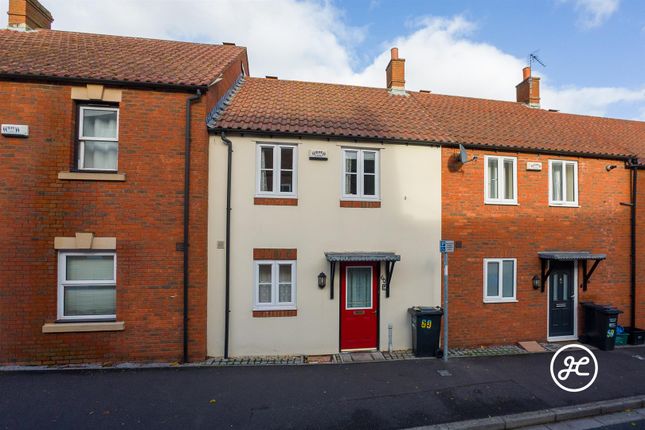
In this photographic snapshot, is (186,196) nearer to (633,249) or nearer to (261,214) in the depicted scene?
(261,214)

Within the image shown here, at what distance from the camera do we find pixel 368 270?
24.4 ft

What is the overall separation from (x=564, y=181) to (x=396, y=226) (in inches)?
202

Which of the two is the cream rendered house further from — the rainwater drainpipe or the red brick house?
the rainwater drainpipe

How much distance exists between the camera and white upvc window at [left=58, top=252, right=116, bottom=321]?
624 centimetres

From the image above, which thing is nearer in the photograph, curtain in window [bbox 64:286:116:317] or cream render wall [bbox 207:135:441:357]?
curtain in window [bbox 64:286:116:317]

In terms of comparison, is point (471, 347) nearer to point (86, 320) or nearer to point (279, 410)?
point (279, 410)

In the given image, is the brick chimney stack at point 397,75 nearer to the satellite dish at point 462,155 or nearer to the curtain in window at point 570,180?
the satellite dish at point 462,155

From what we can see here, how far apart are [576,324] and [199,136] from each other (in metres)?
10.7

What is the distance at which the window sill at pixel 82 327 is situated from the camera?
6008mm

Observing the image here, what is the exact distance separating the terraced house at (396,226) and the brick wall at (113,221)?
2.21ft

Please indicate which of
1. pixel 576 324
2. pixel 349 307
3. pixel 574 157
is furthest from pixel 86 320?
pixel 574 157

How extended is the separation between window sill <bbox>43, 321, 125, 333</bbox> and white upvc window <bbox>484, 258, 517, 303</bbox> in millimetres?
8401

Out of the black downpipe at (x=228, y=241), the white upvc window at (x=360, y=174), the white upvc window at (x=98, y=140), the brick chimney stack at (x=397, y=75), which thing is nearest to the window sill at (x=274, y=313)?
→ the black downpipe at (x=228, y=241)

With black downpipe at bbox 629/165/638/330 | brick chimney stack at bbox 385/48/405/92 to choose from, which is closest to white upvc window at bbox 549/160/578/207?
black downpipe at bbox 629/165/638/330
